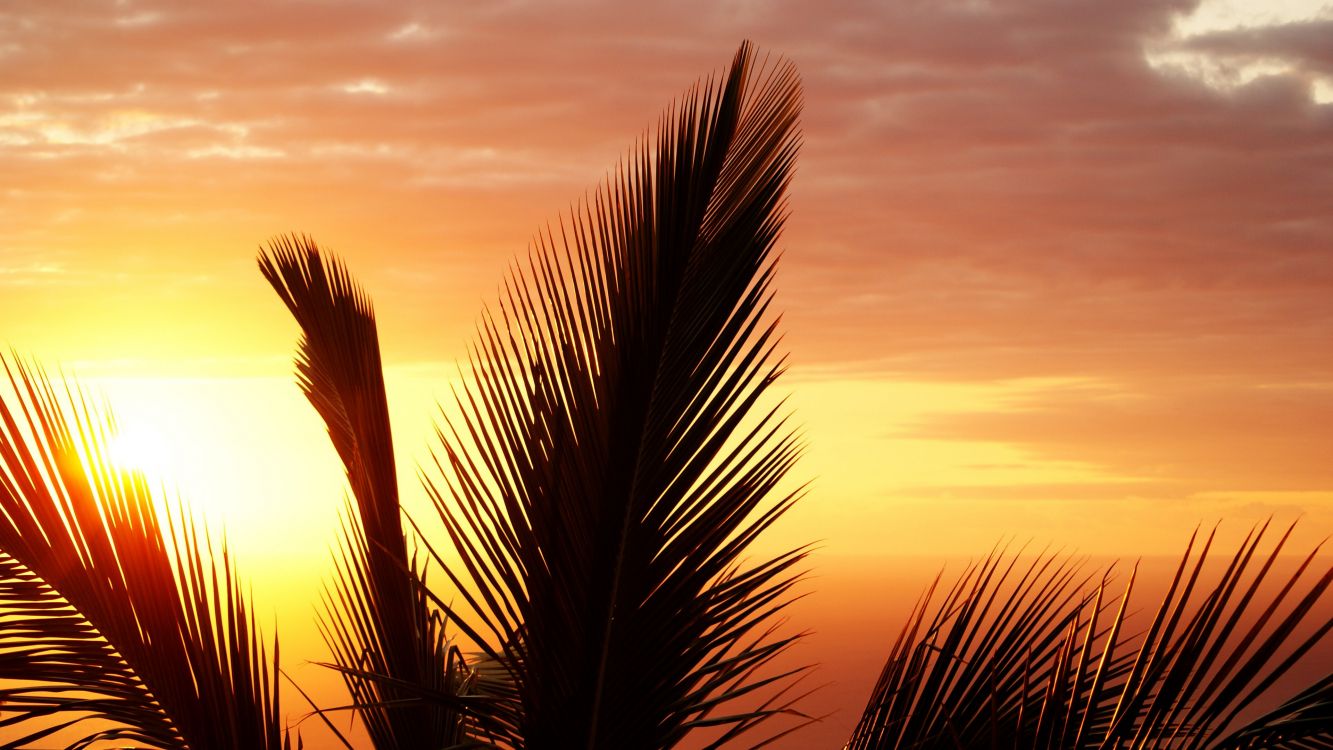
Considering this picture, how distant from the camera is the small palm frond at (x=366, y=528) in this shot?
4277mm

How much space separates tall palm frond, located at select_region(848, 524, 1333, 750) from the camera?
187 centimetres

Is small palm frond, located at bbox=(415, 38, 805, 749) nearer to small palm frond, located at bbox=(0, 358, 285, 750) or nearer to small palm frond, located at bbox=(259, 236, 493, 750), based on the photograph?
small palm frond, located at bbox=(0, 358, 285, 750)

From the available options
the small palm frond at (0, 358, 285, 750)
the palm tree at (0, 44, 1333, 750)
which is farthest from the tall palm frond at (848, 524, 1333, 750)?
the small palm frond at (0, 358, 285, 750)

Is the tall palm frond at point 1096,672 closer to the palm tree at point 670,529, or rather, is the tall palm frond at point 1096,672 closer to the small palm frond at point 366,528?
the palm tree at point 670,529

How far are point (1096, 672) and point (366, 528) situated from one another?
2827 millimetres

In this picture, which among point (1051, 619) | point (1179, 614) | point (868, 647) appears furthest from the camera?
point (868, 647)

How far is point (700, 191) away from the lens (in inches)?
92.5

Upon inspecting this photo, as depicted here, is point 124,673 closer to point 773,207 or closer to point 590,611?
point 590,611

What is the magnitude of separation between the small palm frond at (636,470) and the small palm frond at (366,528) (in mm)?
1701

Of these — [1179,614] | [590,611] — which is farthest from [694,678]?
[1179,614]

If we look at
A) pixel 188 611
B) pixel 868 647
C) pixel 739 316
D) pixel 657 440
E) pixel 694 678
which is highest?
pixel 868 647

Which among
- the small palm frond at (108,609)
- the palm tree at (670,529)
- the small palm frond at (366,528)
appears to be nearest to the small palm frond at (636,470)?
the palm tree at (670,529)

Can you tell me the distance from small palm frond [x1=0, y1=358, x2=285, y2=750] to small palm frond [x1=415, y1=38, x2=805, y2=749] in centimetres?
94

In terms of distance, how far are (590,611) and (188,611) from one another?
4.03 feet
